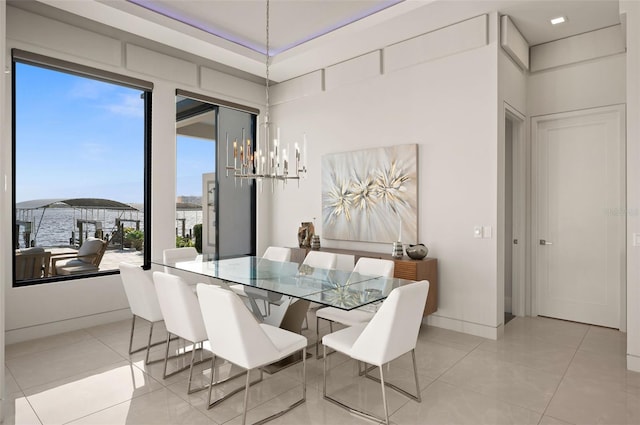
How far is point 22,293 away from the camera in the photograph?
3.87 m

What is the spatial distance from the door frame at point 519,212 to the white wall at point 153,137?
12.7 ft

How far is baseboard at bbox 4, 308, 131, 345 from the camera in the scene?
3801 millimetres

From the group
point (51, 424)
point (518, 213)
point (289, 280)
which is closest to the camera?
point (51, 424)

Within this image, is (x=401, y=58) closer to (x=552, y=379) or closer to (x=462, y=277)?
(x=462, y=277)

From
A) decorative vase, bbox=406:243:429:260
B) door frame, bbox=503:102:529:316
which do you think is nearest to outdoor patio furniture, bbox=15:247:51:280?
decorative vase, bbox=406:243:429:260

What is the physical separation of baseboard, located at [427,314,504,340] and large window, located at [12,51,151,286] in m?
3.51

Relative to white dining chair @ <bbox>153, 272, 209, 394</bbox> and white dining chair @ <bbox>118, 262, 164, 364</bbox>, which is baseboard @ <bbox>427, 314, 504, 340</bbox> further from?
white dining chair @ <bbox>118, 262, 164, 364</bbox>

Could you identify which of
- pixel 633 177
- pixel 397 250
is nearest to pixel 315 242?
pixel 397 250

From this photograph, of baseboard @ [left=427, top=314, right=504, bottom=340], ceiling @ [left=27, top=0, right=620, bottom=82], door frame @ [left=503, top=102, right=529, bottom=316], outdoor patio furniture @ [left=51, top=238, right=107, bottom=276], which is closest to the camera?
ceiling @ [left=27, top=0, right=620, bottom=82]

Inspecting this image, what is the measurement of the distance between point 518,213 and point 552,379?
222 cm

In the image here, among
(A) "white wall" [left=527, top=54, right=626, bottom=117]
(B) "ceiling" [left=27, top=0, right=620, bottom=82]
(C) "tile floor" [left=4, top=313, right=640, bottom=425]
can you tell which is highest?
(B) "ceiling" [left=27, top=0, right=620, bottom=82]

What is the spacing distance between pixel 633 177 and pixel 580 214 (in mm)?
1308

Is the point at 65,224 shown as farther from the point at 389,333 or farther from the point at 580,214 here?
the point at 580,214

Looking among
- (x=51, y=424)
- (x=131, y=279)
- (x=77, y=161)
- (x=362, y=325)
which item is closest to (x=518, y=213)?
(x=362, y=325)
